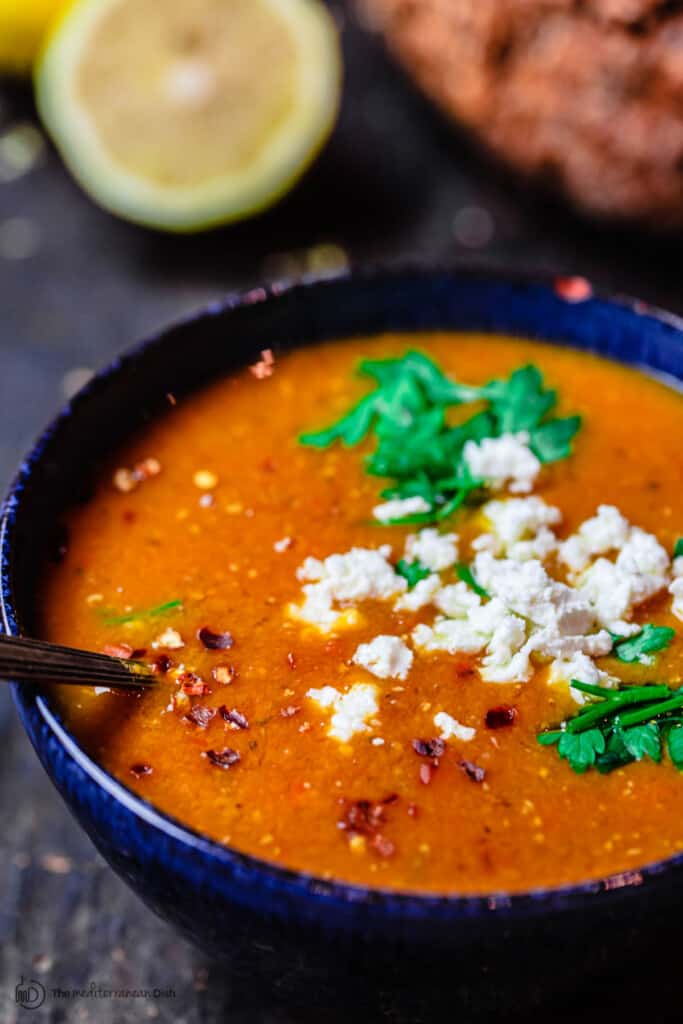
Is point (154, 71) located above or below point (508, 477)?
above

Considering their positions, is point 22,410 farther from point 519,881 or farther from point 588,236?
point 519,881

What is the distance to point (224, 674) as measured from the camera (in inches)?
71.1

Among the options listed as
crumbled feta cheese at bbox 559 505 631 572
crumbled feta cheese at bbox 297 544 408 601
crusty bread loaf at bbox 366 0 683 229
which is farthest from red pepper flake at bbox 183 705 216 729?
crusty bread loaf at bbox 366 0 683 229

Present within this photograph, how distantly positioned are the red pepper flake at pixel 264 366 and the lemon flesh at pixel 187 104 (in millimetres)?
1281

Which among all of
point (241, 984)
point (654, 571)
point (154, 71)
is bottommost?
point (241, 984)

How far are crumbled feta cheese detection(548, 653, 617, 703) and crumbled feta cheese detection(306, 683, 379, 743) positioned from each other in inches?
9.8

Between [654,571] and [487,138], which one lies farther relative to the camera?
[487,138]

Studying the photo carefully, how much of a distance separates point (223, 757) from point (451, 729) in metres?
0.30

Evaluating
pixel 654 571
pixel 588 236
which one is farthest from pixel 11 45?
pixel 654 571

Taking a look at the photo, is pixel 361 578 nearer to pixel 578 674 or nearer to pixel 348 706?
pixel 348 706

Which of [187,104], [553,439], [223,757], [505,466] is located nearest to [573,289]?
[553,439]

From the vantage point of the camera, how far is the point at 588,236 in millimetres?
3701

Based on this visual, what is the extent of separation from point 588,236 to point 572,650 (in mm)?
2195

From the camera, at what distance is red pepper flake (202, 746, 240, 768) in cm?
168
